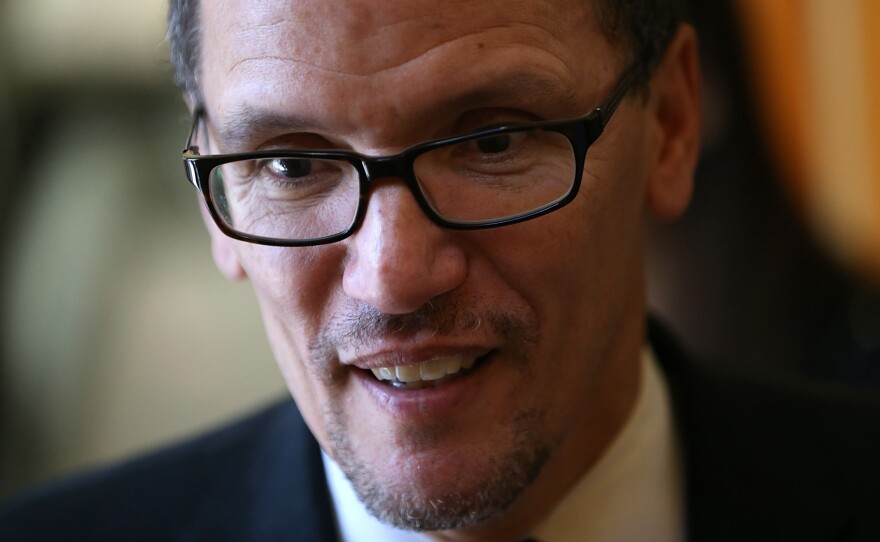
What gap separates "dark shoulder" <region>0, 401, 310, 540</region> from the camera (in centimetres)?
170

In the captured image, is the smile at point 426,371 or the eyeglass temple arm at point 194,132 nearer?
the smile at point 426,371

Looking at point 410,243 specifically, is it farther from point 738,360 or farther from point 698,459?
point 738,360

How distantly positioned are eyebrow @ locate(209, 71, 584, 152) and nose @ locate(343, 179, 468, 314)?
0.40 ft

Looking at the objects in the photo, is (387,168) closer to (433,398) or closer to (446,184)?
(446,184)

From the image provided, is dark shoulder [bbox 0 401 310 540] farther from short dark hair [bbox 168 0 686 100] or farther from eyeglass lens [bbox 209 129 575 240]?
short dark hair [bbox 168 0 686 100]

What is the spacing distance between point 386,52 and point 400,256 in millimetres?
243

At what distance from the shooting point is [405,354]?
1341mm

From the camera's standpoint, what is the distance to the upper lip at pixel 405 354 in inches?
52.7

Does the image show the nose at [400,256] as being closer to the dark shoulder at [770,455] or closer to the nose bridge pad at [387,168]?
the nose bridge pad at [387,168]

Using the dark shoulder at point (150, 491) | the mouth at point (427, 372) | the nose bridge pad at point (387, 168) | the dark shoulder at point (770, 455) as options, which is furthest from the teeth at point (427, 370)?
the dark shoulder at point (770, 455)

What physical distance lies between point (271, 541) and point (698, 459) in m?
0.67

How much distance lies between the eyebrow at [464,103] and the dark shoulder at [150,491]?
1.81ft

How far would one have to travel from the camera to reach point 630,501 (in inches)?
63.5

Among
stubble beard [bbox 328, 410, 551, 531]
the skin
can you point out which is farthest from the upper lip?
stubble beard [bbox 328, 410, 551, 531]
